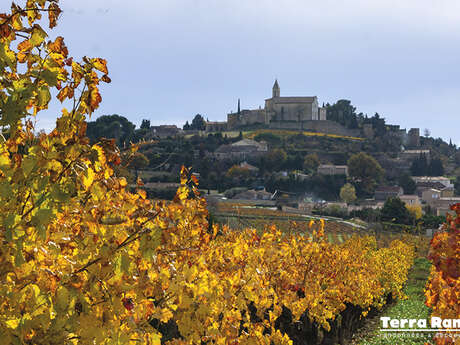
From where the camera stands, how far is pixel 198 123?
140 metres

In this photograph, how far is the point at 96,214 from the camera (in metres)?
3.10

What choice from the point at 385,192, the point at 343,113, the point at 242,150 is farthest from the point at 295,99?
the point at 385,192

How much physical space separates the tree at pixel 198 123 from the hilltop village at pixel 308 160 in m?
0.29

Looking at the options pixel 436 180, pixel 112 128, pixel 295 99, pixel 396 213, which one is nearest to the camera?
pixel 396 213

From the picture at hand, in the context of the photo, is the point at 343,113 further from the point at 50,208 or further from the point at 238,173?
the point at 50,208

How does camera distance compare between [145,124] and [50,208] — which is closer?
[50,208]

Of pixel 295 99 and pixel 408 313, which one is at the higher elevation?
pixel 295 99

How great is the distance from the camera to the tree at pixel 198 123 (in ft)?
460

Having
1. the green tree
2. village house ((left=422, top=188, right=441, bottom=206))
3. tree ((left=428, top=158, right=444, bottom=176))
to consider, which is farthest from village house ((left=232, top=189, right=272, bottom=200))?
tree ((left=428, top=158, right=444, bottom=176))

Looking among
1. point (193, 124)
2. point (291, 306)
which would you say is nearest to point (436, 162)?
point (193, 124)

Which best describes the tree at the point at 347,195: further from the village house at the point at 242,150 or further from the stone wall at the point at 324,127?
the stone wall at the point at 324,127

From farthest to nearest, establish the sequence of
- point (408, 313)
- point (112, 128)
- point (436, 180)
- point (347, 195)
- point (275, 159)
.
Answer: point (112, 128) → point (275, 159) → point (436, 180) → point (347, 195) → point (408, 313)

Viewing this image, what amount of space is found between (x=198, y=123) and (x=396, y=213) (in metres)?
87.1

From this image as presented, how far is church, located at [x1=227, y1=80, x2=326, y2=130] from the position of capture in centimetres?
13062
